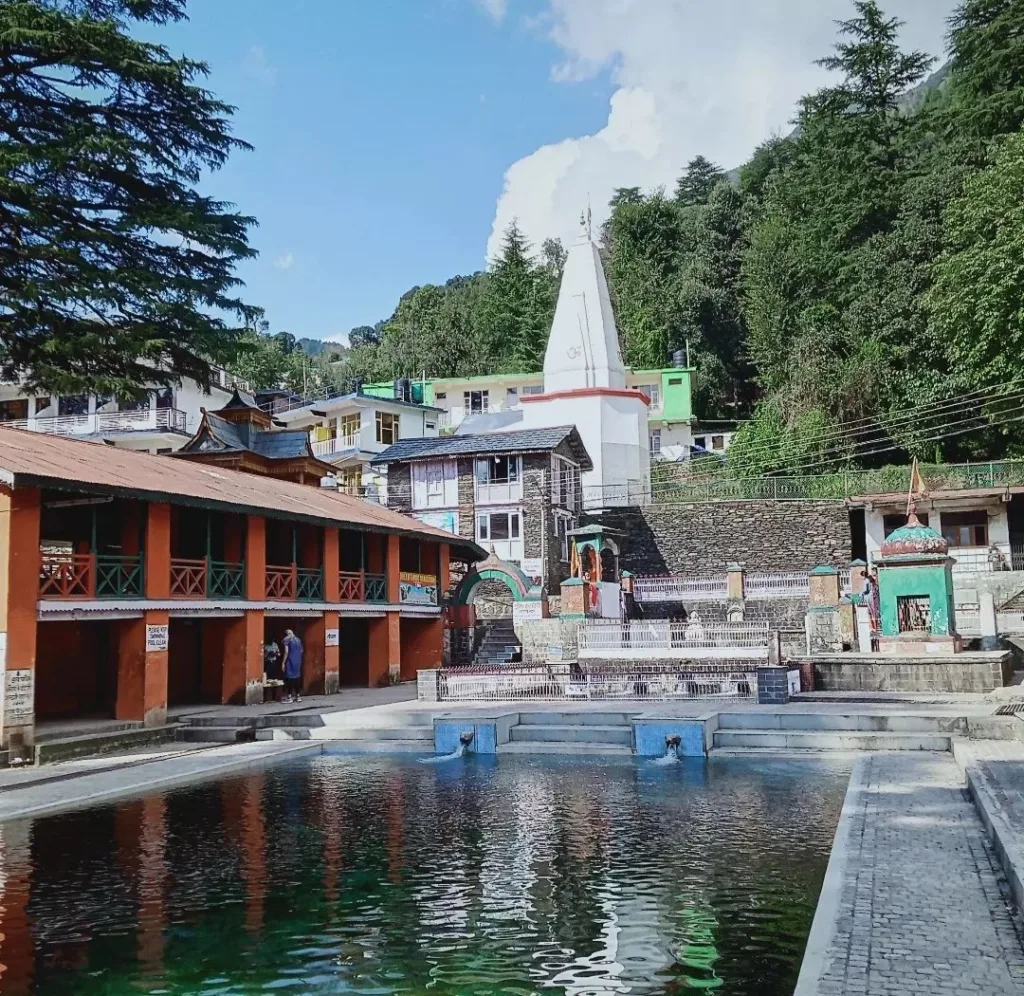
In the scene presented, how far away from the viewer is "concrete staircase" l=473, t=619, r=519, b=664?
3158cm

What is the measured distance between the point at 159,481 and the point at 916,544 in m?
18.1

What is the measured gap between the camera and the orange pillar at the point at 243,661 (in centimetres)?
2238

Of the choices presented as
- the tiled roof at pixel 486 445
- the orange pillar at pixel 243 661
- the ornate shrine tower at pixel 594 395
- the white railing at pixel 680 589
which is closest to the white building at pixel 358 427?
the ornate shrine tower at pixel 594 395

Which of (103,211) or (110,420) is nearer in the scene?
(103,211)

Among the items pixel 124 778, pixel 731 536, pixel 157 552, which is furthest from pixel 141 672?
pixel 731 536

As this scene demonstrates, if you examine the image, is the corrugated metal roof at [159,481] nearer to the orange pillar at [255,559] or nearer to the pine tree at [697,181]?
the orange pillar at [255,559]

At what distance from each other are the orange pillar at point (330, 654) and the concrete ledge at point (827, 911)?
16.5 metres

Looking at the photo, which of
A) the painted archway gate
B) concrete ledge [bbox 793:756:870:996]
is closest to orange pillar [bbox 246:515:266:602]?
the painted archway gate

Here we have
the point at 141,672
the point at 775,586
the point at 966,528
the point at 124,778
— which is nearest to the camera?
the point at 124,778

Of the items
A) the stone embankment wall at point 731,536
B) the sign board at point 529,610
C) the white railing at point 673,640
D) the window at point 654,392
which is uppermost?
the window at point 654,392

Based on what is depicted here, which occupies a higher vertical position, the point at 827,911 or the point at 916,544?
the point at 916,544

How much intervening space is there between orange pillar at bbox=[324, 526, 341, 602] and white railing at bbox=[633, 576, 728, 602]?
48.6 feet

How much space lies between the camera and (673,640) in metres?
26.5

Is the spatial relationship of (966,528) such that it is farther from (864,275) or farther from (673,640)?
(673,640)
